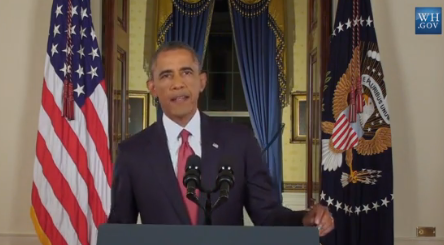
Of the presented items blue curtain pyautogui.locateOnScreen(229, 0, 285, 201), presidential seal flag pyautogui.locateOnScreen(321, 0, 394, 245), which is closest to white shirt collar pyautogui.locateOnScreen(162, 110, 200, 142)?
presidential seal flag pyautogui.locateOnScreen(321, 0, 394, 245)

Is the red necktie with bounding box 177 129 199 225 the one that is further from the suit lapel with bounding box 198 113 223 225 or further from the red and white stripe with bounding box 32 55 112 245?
the red and white stripe with bounding box 32 55 112 245

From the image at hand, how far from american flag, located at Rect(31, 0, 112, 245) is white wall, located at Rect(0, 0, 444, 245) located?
55 cm

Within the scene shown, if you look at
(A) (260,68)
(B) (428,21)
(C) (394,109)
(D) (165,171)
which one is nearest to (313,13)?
(B) (428,21)

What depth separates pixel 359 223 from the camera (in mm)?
3695

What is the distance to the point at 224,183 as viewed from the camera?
1.29m

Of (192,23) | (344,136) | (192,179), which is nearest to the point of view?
(192,179)

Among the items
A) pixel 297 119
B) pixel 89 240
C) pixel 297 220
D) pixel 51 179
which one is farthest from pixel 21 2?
pixel 297 119

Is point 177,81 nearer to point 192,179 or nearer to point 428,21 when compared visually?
point 192,179

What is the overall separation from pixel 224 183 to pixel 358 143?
2.54 meters

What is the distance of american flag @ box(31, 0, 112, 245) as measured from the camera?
352 cm

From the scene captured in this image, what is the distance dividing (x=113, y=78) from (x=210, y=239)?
3117 millimetres

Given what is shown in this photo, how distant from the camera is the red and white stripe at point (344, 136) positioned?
3.65 metres

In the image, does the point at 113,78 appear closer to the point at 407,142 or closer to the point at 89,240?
the point at 89,240

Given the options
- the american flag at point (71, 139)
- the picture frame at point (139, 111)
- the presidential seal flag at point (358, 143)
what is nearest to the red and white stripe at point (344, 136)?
the presidential seal flag at point (358, 143)
